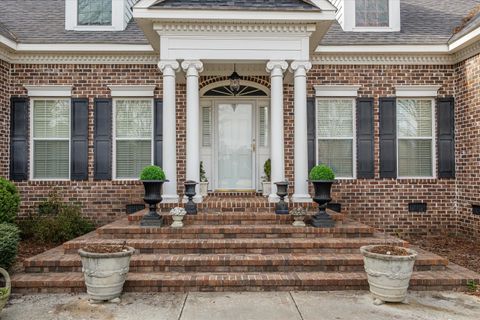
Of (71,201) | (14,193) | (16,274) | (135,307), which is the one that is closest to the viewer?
(135,307)

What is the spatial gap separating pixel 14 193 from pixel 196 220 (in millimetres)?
3506

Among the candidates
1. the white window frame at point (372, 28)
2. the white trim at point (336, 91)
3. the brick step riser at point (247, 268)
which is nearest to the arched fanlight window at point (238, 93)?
the white trim at point (336, 91)

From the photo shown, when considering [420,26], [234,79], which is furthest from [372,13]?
[234,79]

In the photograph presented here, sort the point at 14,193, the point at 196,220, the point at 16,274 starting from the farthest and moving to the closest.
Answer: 1. the point at 14,193
2. the point at 196,220
3. the point at 16,274

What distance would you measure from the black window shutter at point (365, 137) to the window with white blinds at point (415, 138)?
697 millimetres

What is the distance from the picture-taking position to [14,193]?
7.13 m

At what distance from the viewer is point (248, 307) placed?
4531mm

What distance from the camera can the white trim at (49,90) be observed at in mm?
8805

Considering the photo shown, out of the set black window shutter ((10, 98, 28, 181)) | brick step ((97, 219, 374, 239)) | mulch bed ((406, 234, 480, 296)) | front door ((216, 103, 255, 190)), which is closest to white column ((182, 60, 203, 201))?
brick step ((97, 219, 374, 239))

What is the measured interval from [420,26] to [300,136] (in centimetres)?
496

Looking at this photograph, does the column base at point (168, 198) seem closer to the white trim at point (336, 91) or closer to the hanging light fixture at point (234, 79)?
the hanging light fixture at point (234, 79)

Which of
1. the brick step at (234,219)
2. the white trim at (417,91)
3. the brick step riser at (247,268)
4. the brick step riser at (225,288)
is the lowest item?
the brick step riser at (225,288)

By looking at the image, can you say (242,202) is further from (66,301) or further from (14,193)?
(14,193)

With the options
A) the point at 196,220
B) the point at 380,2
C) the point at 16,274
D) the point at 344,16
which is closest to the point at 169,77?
the point at 196,220
